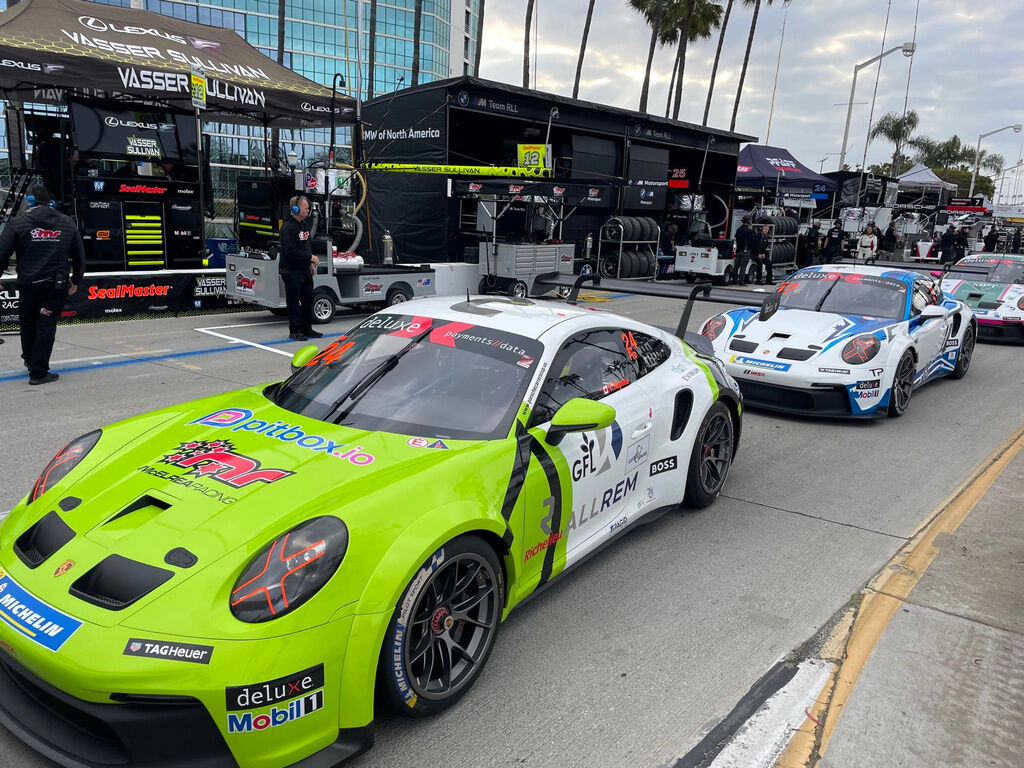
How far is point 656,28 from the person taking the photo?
121ft

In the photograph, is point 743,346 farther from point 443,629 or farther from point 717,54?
point 717,54

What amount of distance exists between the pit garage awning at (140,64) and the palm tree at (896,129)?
7221cm

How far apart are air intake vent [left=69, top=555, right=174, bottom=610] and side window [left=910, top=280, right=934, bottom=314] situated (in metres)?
8.17

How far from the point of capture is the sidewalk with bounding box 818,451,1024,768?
287 cm

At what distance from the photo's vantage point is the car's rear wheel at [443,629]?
263 cm

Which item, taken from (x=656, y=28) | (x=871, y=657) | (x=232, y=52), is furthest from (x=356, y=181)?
(x=656, y=28)

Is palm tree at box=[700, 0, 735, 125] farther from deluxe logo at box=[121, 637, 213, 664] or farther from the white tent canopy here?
deluxe logo at box=[121, 637, 213, 664]

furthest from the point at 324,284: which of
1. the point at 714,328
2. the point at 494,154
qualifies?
the point at 494,154

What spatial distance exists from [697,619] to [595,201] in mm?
14520

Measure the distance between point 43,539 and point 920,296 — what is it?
28.9 ft

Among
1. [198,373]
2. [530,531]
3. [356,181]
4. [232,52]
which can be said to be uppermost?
[232,52]

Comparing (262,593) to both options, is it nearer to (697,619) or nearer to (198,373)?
(697,619)

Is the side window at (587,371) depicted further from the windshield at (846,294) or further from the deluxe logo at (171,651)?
the windshield at (846,294)

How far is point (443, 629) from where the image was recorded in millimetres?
2869
